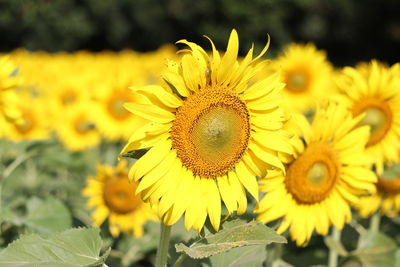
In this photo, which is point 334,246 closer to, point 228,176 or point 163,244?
point 228,176

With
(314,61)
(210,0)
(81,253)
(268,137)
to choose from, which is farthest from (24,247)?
(210,0)

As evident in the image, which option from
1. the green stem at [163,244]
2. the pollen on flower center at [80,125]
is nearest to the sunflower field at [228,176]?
the green stem at [163,244]

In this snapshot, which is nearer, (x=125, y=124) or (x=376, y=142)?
(x=376, y=142)

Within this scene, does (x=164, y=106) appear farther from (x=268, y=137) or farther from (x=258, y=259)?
(x=258, y=259)

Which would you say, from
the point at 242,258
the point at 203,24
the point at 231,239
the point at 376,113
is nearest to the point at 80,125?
the point at 376,113

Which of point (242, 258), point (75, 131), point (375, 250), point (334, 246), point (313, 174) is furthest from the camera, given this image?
point (75, 131)

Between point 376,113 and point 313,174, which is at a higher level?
point 376,113

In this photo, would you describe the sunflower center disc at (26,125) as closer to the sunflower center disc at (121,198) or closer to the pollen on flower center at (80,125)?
the pollen on flower center at (80,125)
